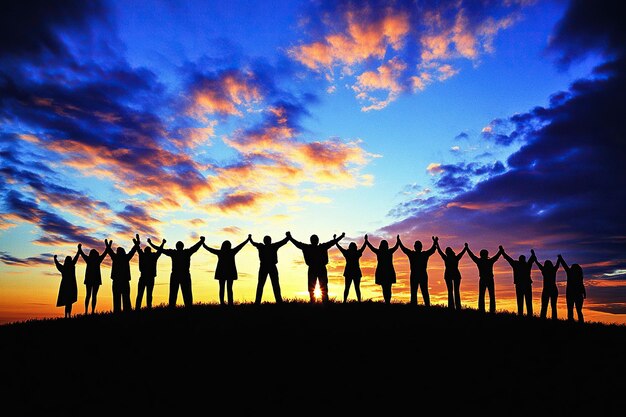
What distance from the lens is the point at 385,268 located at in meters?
20.0

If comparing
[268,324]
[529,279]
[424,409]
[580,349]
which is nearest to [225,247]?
[268,324]

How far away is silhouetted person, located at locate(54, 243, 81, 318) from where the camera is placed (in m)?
21.1

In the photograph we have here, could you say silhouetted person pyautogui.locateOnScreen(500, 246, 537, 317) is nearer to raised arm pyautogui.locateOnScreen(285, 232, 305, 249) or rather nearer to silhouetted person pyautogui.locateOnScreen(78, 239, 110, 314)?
raised arm pyautogui.locateOnScreen(285, 232, 305, 249)

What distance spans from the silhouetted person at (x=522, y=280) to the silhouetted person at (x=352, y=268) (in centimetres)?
783

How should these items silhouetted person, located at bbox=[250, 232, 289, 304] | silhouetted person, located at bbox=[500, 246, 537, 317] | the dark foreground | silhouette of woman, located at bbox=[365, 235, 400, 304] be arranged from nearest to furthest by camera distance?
1. the dark foreground
2. silhouetted person, located at bbox=[250, 232, 289, 304]
3. silhouette of woman, located at bbox=[365, 235, 400, 304]
4. silhouetted person, located at bbox=[500, 246, 537, 317]

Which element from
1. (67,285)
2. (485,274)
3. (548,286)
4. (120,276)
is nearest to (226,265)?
(120,276)

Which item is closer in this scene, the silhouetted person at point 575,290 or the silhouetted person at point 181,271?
the silhouetted person at point 181,271

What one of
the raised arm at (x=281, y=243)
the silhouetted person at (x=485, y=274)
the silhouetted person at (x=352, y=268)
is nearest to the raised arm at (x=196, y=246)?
the raised arm at (x=281, y=243)

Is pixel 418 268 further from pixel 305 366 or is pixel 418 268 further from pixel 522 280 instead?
pixel 305 366

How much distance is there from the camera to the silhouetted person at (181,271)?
61.3 ft

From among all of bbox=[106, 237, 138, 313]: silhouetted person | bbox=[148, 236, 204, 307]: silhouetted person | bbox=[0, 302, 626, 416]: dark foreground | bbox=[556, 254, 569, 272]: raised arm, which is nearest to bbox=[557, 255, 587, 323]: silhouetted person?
bbox=[556, 254, 569, 272]: raised arm

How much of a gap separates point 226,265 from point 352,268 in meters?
5.46

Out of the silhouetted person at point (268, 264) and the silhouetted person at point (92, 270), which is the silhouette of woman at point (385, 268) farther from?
the silhouetted person at point (92, 270)

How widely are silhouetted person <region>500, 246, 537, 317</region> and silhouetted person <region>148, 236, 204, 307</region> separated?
15.1m
